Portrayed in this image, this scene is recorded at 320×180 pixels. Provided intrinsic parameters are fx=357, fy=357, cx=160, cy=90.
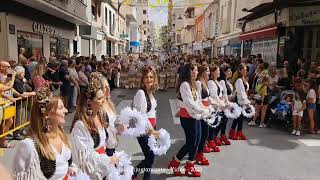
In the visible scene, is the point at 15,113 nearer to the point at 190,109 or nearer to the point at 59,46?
the point at 190,109

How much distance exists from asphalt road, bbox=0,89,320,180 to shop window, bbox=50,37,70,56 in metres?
11.1

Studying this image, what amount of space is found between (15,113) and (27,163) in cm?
601

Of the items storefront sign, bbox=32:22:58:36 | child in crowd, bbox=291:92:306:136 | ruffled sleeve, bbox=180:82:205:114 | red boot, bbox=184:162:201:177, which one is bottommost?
red boot, bbox=184:162:201:177

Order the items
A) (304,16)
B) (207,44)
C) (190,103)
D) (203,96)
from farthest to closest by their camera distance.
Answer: (207,44) → (304,16) → (203,96) → (190,103)

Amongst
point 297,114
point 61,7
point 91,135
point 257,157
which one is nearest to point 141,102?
point 91,135

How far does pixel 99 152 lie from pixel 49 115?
0.88m

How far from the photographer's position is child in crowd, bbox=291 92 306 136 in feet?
30.7

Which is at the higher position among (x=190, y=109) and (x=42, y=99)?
(x=42, y=99)

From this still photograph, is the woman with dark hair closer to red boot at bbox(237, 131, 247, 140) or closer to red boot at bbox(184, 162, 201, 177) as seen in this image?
red boot at bbox(237, 131, 247, 140)

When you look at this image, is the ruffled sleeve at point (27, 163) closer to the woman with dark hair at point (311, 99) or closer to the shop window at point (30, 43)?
the woman with dark hair at point (311, 99)

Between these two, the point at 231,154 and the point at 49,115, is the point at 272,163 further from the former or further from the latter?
the point at 49,115

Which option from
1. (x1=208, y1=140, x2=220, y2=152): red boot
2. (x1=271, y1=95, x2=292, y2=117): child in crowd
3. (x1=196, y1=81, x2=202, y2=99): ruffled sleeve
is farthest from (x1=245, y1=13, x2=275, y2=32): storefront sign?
(x1=196, y1=81, x2=202, y2=99): ruffled sleeve

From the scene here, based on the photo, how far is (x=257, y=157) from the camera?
730 cm

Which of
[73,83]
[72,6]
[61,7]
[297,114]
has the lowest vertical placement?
[297,114]
